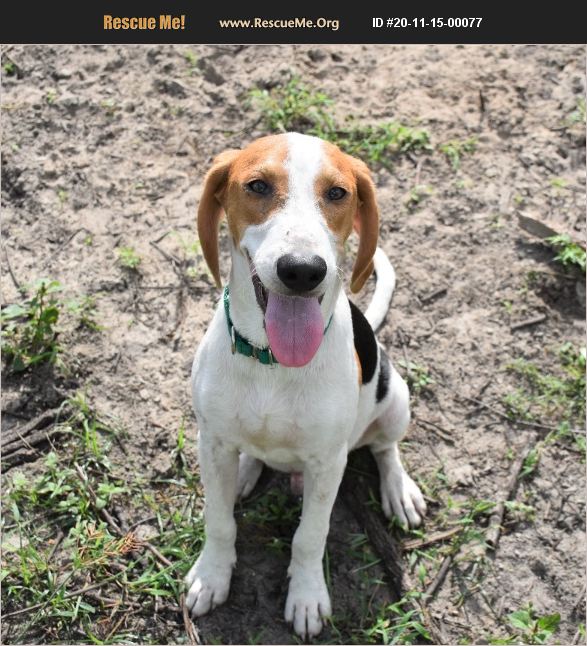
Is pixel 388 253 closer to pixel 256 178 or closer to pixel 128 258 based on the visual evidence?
pixel 128 258

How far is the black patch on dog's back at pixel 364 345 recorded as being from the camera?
166 inches

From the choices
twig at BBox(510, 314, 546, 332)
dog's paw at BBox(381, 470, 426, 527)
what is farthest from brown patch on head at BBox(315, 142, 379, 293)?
twig at BBox(510, 314, 546, 332)

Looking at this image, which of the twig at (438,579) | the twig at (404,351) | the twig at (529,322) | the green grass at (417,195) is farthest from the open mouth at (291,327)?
the green grass at (417,195)

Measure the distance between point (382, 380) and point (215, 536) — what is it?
4.11 ft

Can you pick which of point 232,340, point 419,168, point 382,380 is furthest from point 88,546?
point 419,168

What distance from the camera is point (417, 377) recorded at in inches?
215

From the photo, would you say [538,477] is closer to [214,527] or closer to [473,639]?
[473,639]

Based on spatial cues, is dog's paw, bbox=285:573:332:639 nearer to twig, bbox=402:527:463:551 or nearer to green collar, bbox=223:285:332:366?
twig, bbox=402:527:463:551

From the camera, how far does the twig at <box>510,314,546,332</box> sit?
5723 mm

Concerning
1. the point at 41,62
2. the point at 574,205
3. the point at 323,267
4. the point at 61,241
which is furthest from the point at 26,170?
the point at 574,205

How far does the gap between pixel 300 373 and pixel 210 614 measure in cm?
158

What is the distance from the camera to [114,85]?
677 cm

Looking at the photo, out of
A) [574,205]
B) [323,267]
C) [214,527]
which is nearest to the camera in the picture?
[323,267]

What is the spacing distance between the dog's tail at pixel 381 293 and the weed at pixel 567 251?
1.39 meters
